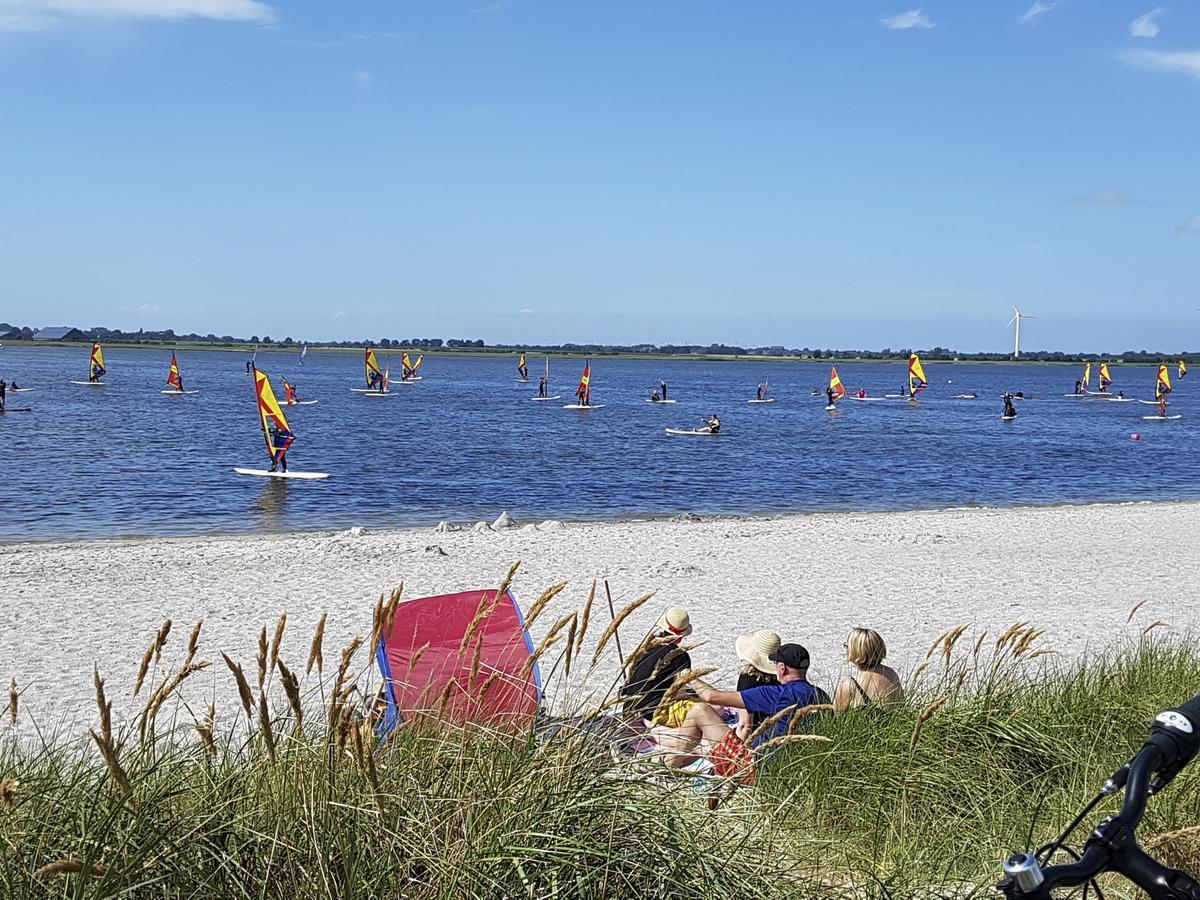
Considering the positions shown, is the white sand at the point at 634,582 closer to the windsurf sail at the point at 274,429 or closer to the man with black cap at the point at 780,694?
the man with black cap at the point at 780,694

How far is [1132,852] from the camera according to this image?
1808mm

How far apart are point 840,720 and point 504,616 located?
6.80ft

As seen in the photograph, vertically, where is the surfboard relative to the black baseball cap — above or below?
below

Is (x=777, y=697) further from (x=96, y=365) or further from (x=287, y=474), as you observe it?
(x=96, y=365)

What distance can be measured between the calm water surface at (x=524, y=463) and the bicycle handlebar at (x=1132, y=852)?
723 inches

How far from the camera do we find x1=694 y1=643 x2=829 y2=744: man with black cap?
5305 mm

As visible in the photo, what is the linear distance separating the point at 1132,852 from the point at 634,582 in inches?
439

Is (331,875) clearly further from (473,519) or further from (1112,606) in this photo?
(473,519)

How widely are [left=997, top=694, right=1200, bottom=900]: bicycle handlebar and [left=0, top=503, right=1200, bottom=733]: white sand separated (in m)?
5.95

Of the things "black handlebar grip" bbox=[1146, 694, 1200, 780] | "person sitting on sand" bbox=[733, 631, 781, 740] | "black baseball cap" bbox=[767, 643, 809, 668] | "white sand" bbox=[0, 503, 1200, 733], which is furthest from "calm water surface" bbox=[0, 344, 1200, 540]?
"black handlebar grip" bbox=[1146, 694, 1200, 780]

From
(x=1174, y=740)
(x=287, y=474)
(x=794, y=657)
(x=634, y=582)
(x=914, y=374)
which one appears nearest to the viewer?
(x=1174, y=740)

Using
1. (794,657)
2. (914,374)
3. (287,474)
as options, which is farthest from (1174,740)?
Result: (914,374)

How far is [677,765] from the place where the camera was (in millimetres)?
3750

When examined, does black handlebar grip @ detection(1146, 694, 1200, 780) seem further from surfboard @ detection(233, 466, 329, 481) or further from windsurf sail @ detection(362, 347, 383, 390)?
windsurf sail @ detection(362, 347, 383, 390)
